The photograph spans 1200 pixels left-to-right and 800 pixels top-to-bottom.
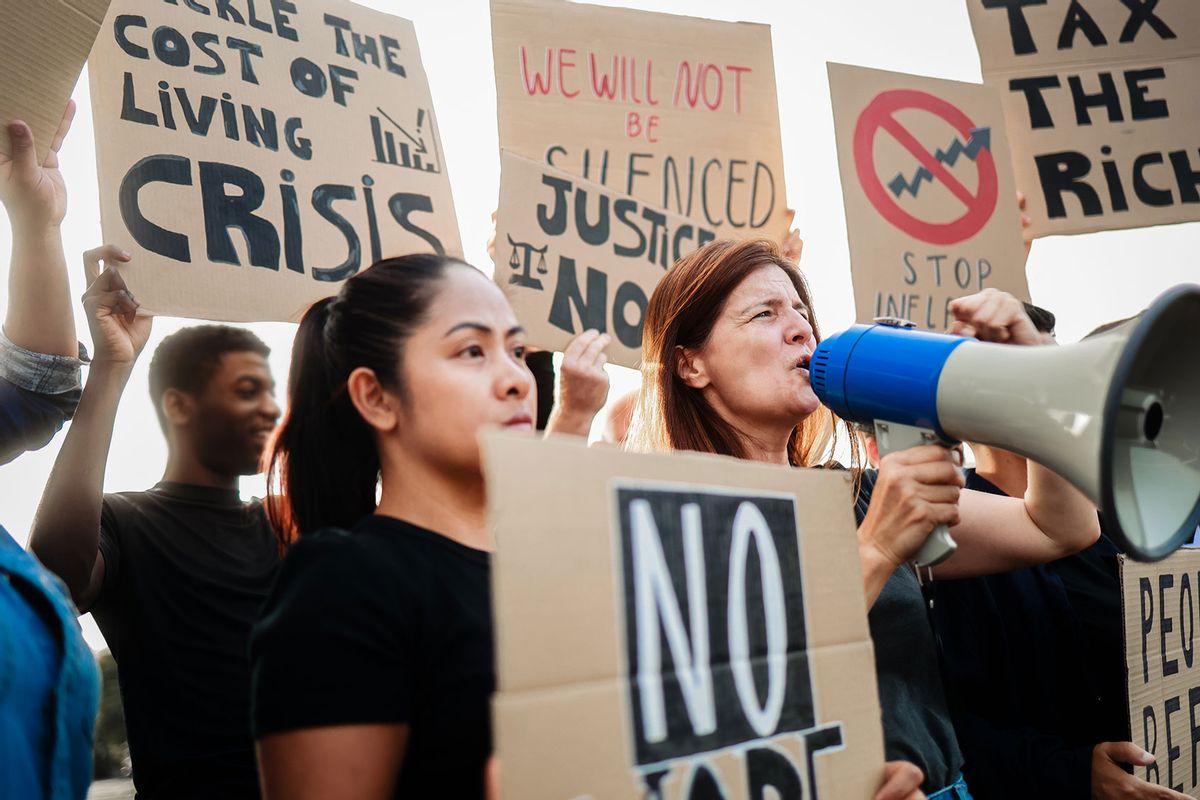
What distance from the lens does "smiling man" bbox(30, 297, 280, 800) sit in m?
1.67

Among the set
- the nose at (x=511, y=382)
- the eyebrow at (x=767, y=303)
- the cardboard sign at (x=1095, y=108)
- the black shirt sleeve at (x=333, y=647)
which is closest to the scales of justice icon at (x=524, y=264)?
the eyebrow at (x=767, y=303)

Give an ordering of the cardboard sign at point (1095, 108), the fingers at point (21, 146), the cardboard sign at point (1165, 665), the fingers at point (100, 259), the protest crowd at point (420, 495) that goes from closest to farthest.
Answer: the protest crowd at point (420, 495)
the fingers at point (21, 146)
the cardboard sign at point (1165, 665)
the fingers at point (100, 259)
the cardboard sign at point (1095, 108)

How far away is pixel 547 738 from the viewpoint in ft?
2.80

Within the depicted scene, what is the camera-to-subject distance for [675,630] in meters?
0.97

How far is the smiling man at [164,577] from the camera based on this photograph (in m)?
1.67

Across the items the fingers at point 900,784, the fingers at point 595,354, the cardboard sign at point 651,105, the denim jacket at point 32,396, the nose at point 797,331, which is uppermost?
the cardboard sign at point 651,105

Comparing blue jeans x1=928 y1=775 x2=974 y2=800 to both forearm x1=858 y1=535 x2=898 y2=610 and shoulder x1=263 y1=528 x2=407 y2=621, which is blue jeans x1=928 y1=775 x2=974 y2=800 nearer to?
forearm x1=858 y1=535 x2=898 y2=610

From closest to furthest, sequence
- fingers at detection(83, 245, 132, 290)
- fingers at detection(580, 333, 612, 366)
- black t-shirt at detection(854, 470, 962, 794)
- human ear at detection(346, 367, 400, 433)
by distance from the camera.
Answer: human ear at detection(346, 367, 400, 433) < black t-shirt at detection(854, 470, 962, 794) < fingers at detection(83, 245, 132, 290) < fingers at detection(580, 333, 612, 366)

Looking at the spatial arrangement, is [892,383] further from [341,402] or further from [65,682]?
[65,682]

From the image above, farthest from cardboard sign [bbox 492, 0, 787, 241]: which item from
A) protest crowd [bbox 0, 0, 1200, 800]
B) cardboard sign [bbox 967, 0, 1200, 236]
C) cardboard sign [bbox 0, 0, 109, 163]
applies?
cardboard sign [bbox 0, 0, 109, 163]

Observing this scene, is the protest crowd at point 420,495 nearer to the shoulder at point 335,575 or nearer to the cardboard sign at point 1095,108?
the shoulder at point 335,575

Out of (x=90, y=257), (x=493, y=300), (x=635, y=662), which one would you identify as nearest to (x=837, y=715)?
(x=635, y=662)

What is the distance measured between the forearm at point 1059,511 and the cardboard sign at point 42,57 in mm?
1627

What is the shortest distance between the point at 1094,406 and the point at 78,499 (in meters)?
1.45
